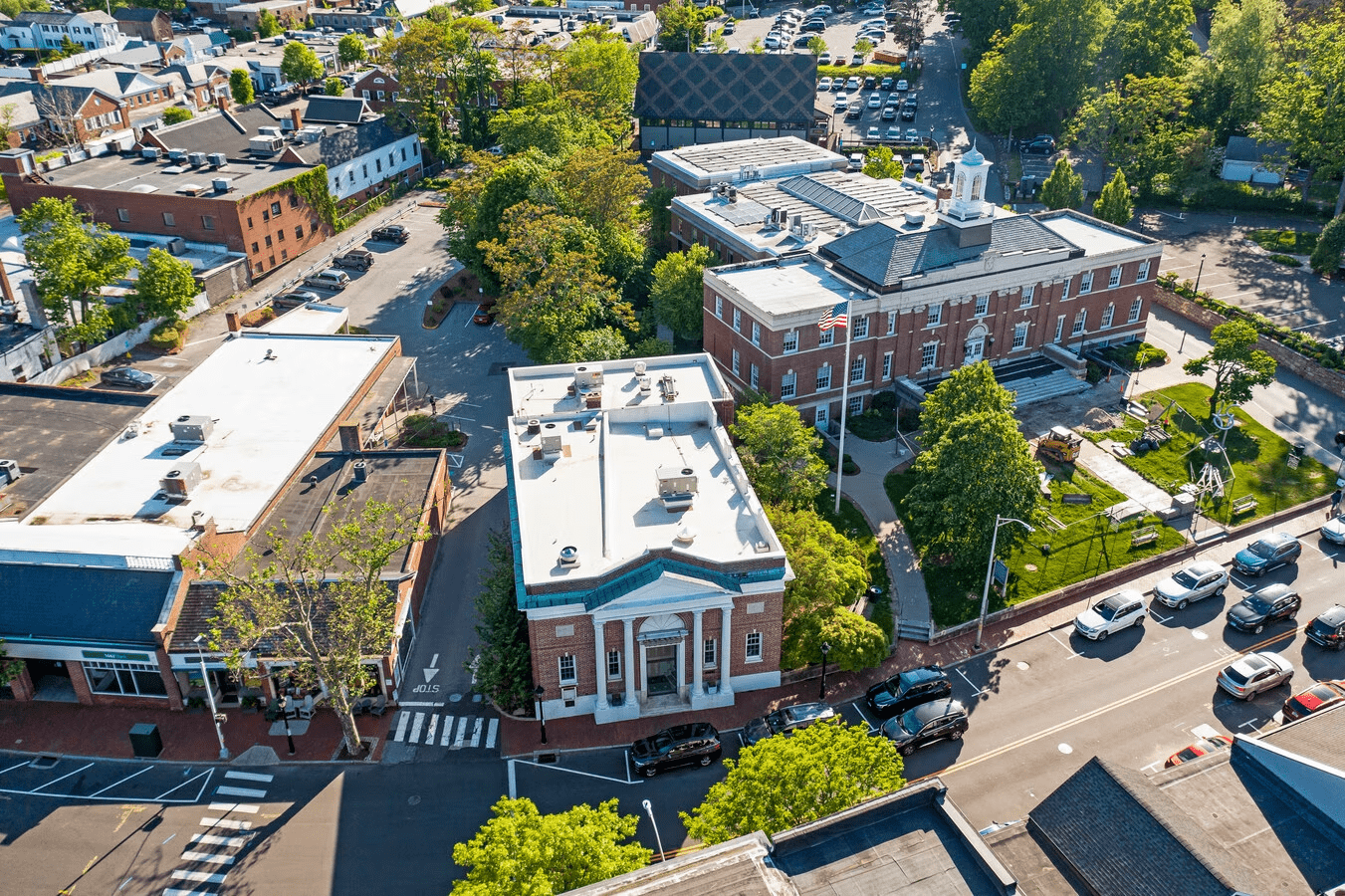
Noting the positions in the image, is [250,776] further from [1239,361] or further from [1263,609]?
[1239,361]

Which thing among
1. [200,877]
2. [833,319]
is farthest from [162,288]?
[200,877]

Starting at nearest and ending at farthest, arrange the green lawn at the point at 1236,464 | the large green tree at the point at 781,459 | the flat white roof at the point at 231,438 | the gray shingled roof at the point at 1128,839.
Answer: the gray shingled roof at the point at 1128,839, the flat white roof at the point at 231,438, the large green tree at the point at 781,459, the green lawn at the point at 1236,464

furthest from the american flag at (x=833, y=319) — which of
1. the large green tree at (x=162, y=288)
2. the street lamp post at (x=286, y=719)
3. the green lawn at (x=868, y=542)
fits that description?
the large green tree at (x=162, y=288)

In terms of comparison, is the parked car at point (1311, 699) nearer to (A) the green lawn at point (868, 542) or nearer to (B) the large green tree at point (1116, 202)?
(A) the green lawn at point (868, 542)

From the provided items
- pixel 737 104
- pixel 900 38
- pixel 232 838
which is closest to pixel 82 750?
pixel 232 838

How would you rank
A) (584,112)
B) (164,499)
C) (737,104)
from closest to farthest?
1. (164,499)
2. (584,112)
3. (737,104)

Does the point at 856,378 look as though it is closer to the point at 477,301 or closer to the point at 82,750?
the point at 477,301
